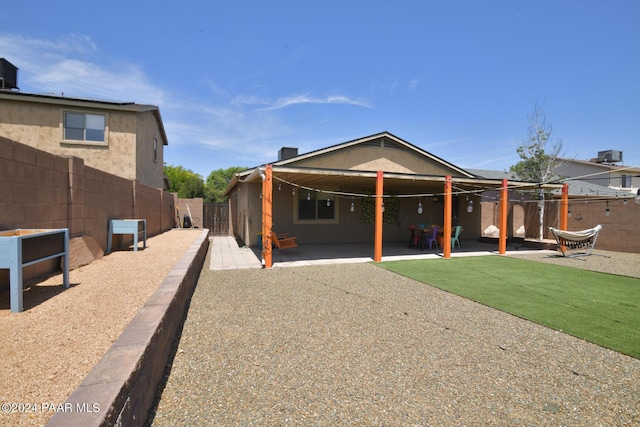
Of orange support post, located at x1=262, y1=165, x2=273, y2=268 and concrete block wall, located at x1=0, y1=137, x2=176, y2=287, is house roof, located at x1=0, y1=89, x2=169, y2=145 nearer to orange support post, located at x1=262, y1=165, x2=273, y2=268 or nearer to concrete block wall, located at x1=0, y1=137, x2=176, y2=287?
concrete block wall, located at x1=0, y1=137, x2=176, y2=287

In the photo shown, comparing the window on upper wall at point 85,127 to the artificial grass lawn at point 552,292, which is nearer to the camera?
the artificial grass lawn at point 552,292

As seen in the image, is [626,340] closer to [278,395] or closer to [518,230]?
[278,395]

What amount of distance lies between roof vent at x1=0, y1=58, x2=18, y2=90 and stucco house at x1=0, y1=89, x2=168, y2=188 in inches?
123

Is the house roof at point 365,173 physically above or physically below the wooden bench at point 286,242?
above

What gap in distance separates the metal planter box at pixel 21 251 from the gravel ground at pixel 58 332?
251mm

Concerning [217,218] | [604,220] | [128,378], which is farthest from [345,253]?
[604,220]

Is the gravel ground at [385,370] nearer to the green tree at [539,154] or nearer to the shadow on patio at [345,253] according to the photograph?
the shadow on patio at [345,253]

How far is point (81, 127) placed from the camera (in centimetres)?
1222

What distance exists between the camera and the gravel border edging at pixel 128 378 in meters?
1.44

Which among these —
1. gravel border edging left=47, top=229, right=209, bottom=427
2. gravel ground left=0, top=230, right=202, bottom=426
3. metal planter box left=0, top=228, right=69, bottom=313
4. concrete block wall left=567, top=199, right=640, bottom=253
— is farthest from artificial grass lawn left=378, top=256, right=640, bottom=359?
metal planter box left=0, top=228, right=69, bottom=313

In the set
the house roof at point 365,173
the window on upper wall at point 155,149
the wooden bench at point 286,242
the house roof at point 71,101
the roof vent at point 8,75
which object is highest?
the roof vent at point 8,75

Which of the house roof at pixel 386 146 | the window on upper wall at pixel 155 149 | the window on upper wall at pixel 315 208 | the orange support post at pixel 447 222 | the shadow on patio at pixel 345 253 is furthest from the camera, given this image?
the window on upper wall at pixel 155 149

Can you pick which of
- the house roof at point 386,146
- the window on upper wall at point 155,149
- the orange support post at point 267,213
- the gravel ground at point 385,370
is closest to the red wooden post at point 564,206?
the house roof at point 386,146

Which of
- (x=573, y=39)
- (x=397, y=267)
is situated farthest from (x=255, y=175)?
(x=573, y=39)
